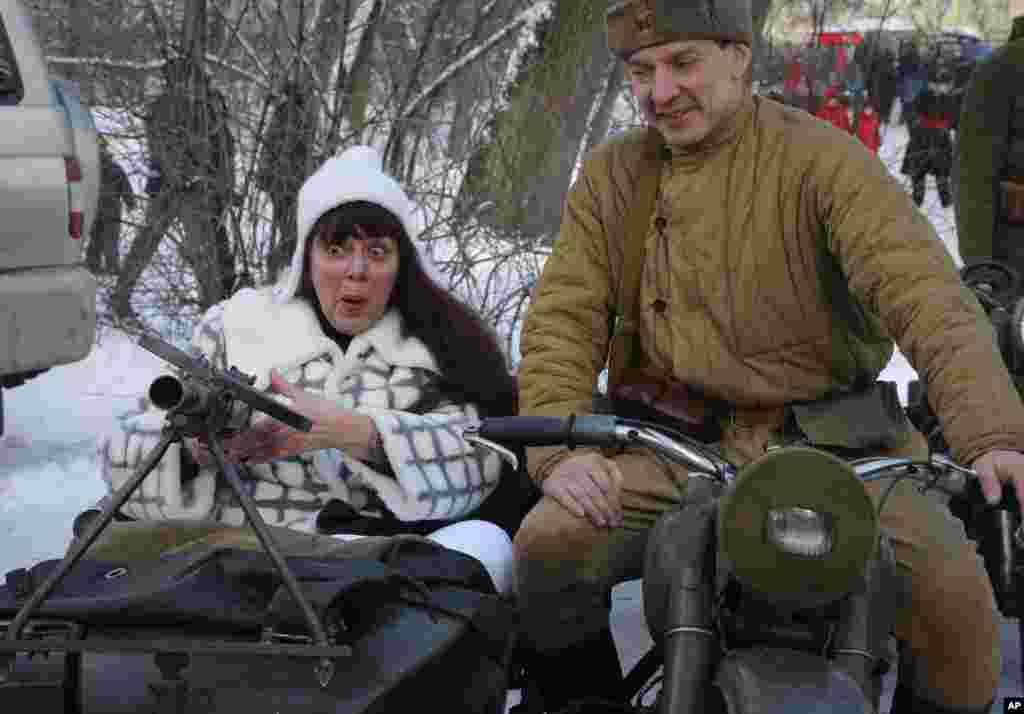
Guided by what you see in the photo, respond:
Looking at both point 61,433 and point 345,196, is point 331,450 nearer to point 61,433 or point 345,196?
point 345,196

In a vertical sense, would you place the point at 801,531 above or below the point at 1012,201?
below

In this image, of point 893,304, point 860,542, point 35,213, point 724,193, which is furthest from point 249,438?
point 35,213

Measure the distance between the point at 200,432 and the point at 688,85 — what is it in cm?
108

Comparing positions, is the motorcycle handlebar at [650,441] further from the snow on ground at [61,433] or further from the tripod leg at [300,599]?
the snow on ground at [61,433]

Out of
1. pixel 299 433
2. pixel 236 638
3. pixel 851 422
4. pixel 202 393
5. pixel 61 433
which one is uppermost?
pixel 202 393

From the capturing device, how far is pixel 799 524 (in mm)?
2277

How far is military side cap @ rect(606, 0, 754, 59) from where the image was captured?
3023 millimetres

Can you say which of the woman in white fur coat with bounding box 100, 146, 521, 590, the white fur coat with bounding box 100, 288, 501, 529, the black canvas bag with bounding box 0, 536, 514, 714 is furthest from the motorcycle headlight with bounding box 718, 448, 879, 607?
the white fur coat with bounding box 100, 288, 501, 529

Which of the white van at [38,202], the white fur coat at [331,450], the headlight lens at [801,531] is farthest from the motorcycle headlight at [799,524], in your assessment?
the white van at [38,202]

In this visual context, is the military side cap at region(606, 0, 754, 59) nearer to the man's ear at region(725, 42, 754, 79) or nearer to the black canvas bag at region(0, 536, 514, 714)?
the man's ear at region(725, 42, 754, 79)

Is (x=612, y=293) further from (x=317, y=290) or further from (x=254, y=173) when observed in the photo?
(x=254, y=173)

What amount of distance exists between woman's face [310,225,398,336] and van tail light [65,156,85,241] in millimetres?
3423

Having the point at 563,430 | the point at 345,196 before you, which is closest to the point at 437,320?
the point at 345,196

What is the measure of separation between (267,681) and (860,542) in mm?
Answer: 900
